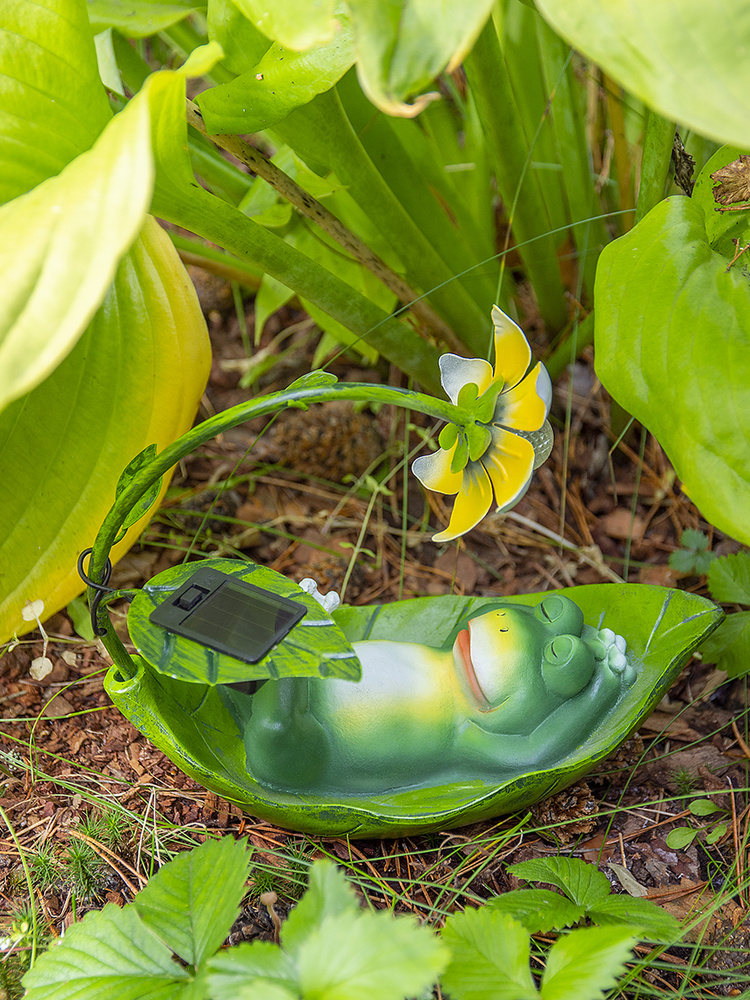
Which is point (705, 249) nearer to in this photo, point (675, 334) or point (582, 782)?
point (675, 334)

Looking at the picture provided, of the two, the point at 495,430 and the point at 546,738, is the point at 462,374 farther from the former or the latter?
the point at 546,738

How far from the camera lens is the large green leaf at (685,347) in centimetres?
66

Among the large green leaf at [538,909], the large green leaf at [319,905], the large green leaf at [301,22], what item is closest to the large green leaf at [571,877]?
the large green leaf at [538,909]

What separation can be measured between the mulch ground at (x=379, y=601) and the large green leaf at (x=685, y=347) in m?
0.38

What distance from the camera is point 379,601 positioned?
1.14 m

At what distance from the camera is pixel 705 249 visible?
0.73 meters

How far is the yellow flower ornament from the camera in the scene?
65 centimetres

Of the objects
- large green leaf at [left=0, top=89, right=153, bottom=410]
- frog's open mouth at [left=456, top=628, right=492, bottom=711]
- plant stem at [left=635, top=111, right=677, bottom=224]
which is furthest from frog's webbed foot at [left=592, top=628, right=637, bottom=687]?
large green leaf at [left=0, top=89, right=153, bottom=410]

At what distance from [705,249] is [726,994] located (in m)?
0.69

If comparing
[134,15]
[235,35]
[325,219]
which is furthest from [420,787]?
[134,15]

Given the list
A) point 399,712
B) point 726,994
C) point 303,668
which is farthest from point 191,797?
point 726,994

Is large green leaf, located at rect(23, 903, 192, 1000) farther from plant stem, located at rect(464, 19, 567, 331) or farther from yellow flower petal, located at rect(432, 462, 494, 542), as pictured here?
plant stem, located at rect(464, 19, 567, 331)

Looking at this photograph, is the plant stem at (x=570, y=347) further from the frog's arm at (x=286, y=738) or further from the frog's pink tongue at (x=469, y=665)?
the frog's arm at (x=286, y=738)

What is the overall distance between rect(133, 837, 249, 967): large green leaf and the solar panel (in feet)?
0.60
